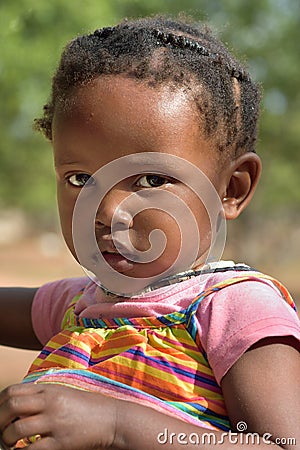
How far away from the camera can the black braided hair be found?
5.82 ft

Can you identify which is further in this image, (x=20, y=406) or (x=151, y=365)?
(x=151, y=365)

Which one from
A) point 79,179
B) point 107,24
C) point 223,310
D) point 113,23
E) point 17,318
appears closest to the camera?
point 223,310

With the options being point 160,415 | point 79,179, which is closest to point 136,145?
point 79,179

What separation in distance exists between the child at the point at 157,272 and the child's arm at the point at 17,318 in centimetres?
31

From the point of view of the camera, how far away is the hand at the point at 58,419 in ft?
4.50

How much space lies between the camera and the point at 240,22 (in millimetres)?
16141

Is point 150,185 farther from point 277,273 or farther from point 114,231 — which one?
Result: point 277,273

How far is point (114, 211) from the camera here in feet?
5.54

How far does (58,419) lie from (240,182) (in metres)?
0.80

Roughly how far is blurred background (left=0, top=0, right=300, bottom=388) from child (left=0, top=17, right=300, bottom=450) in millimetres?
407

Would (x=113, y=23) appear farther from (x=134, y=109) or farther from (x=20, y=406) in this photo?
(x=20, y=406)

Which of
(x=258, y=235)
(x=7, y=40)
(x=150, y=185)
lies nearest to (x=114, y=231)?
(x=150, y=185)

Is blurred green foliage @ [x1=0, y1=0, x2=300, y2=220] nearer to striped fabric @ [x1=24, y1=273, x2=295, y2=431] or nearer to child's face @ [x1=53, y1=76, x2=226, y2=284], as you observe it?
child's face @ [x1=53, y1=76, x2=226, y2=284]

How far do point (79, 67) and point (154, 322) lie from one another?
637 mm
